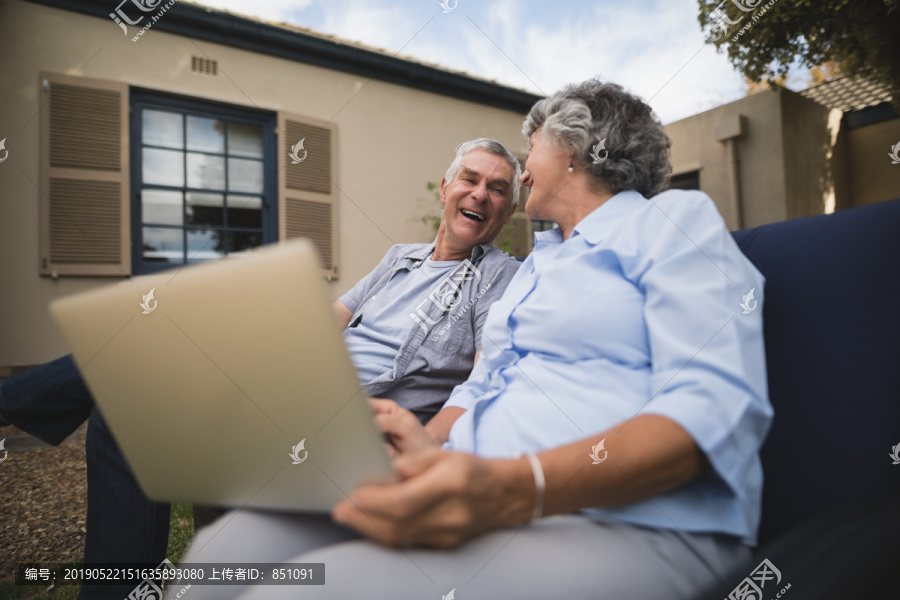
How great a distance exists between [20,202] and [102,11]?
1.59 m

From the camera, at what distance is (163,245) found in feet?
14.7

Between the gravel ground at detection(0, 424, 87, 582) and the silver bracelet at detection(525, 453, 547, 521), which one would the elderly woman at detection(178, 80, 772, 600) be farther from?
the gravel ground at detection(0, 424, 87, 582)

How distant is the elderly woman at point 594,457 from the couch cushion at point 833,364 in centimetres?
13

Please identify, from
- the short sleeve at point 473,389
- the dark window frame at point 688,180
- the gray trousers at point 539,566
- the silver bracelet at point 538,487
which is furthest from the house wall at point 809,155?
the silver bracelet at point 538,487

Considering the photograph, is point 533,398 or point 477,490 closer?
point 477,490

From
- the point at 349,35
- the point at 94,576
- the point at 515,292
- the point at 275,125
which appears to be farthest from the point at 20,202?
the point at 515,292

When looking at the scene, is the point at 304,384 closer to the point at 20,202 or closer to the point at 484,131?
the point at 20,202

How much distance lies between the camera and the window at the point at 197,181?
4414mm

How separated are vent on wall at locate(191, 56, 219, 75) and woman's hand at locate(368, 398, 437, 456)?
462 cm

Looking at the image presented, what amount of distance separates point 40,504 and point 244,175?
3138mm

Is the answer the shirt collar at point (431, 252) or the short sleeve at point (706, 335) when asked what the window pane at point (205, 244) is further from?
the short sleeve at point (706, 335)

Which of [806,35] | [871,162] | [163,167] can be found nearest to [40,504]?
[163,167]

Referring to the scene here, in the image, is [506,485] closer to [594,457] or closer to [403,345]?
[594,457]

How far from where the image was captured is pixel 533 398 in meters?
0.96
